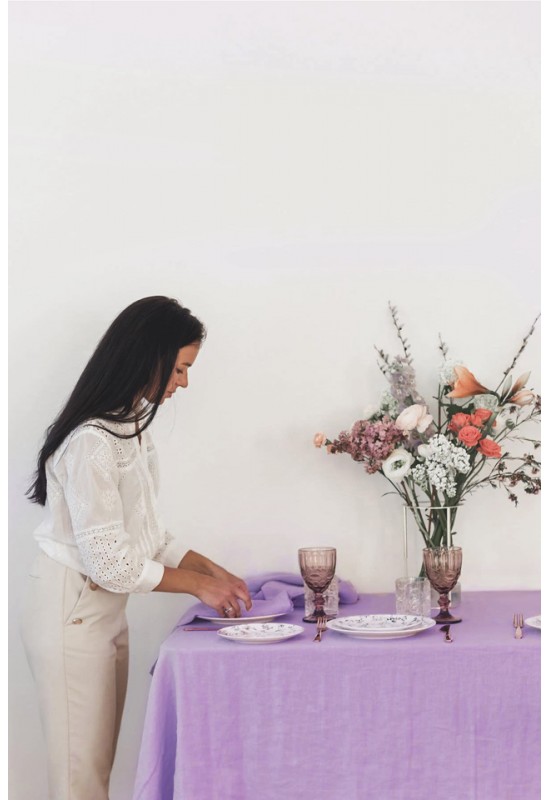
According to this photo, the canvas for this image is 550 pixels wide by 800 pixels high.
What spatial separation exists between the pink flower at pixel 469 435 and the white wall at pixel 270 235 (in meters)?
0.36

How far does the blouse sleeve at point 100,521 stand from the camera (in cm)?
183

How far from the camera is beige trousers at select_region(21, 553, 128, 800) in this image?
6.20ft

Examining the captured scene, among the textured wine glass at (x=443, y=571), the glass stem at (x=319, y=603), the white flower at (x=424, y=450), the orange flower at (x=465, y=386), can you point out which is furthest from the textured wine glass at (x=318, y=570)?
the orange flower at (x=465, y=386)

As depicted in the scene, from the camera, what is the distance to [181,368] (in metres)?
2.09

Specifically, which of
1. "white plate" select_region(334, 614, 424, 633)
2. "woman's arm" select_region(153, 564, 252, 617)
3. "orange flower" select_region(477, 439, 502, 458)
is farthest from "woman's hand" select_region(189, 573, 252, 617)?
"orange flower" select_region(477, 439, 502, 458)

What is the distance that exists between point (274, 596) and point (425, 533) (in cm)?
41

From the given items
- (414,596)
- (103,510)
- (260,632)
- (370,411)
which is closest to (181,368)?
(103,510)

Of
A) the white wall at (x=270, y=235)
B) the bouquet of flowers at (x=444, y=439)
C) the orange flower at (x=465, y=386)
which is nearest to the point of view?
the bouquet of flowers at (x=444, y=439)

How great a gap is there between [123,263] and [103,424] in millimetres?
695

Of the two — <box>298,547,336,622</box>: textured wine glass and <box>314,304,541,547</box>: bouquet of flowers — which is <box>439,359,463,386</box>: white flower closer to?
<box>314,304,541,547</box>: bouquet of flowers

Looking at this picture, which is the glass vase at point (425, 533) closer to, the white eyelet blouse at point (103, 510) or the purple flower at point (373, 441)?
the purple flower at point (373, 441)

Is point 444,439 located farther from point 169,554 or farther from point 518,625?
point 169,554

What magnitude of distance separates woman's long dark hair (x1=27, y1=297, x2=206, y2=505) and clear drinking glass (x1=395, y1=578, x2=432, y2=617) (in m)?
0.67
